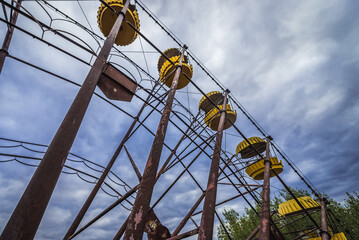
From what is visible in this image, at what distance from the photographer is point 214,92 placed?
975 centimetres

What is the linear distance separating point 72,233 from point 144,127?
378 cm

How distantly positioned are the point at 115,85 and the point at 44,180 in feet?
7.93

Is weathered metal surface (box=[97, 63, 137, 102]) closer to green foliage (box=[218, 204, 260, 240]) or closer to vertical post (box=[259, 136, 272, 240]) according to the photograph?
vertical post (box=[259, 136, 272, 240])

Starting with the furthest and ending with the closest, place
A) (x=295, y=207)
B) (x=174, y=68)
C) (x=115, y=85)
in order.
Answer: (x=295, y=207) < (x=174, y=68) < (x=115, y=85)

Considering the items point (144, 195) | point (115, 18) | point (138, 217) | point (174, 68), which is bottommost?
point (138, 217)

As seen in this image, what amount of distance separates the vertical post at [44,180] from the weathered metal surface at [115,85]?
27.6 inches

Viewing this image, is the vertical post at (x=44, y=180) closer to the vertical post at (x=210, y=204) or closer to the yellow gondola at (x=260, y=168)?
the vertical post at (x=210, y=204)

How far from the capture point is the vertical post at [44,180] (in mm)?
1815

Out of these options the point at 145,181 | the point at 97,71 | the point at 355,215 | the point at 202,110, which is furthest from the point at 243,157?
the point at 355,215

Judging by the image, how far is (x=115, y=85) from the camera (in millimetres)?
3930

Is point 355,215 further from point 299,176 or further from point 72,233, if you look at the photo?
point 72,233

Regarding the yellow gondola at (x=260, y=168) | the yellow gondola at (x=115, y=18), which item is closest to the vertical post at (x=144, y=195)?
the yellow gondola at (x=115, y=18)

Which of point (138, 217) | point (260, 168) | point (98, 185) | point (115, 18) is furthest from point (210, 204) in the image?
point (115, 18)

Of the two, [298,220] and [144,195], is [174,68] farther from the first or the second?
[298,220]
